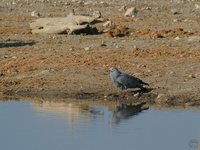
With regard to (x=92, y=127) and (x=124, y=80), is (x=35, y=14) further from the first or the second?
(x=92, y=127)

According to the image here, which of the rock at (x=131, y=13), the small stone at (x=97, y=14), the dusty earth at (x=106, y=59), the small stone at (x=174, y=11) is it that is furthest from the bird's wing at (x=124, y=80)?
the small stone at (x=174, y=11)

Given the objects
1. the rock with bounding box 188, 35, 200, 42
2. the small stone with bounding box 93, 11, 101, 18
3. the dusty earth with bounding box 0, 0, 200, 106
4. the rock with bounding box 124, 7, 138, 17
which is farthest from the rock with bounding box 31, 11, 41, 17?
the rock with bounding box 188, 35, 200, 42

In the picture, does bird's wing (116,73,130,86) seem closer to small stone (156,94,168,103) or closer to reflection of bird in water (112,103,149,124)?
reflection of bird in water (112,103,149,124)

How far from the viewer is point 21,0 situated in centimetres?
3378

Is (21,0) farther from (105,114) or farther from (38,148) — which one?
(38,148)

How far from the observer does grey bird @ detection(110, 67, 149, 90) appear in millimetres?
16078

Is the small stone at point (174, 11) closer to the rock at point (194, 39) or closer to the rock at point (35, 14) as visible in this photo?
the rock at point (35, 14)

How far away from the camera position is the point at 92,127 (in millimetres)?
13992

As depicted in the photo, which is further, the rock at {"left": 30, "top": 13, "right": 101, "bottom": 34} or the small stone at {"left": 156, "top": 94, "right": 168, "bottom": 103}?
the rock at {"left": 30, "top": 13, "right": 101, "bottom": 34}

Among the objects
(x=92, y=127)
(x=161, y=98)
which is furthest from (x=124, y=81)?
(x=92, y=127)

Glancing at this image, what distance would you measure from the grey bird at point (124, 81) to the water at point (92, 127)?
1.92 ft

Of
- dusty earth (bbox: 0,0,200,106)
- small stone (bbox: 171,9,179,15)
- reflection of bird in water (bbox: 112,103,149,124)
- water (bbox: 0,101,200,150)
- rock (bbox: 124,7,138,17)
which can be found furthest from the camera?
small stone (bbox: 171,9,179,15)

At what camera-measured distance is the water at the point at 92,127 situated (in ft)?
42.3

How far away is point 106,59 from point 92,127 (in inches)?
212
